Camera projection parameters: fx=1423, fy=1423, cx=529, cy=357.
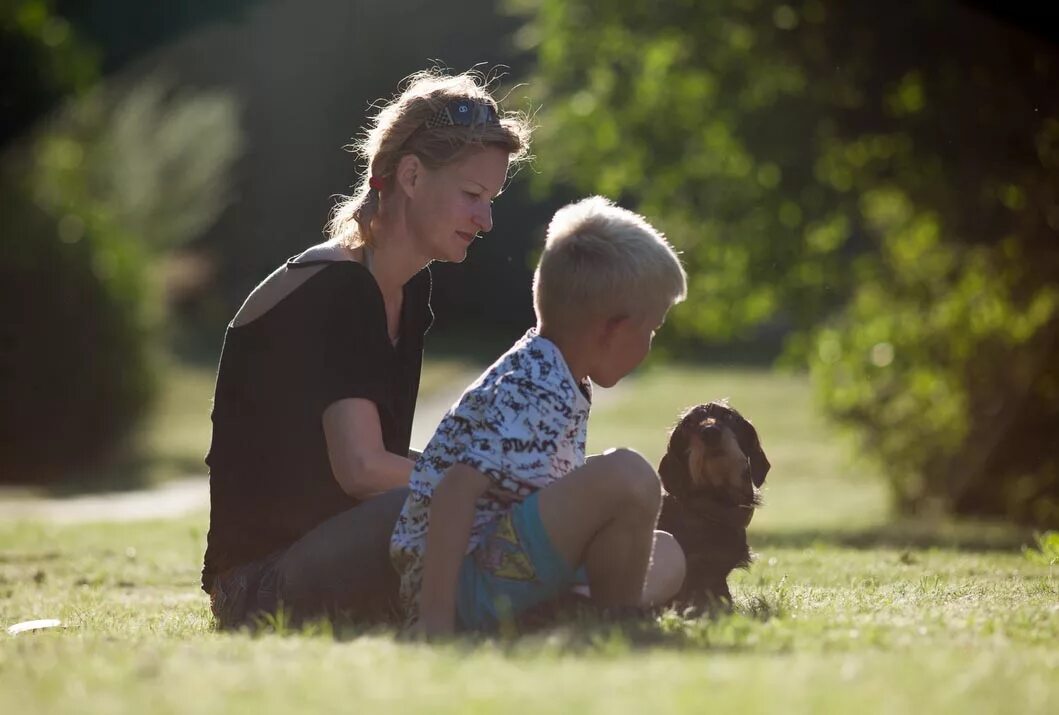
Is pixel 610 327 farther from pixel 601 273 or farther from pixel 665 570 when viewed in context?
pixel 665 570

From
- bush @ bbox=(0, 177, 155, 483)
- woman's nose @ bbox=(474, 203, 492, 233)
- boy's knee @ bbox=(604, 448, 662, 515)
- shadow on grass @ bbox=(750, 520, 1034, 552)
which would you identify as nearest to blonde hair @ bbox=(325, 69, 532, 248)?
woman's nose @ bbox=(474, 203, 492, 233)

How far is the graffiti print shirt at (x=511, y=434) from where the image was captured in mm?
4047

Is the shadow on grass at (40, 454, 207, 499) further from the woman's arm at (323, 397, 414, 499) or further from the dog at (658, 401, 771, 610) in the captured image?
the dog at (658, 401, 771, 610)

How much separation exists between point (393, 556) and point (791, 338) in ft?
30.9

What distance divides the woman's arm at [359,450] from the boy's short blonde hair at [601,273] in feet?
2.31

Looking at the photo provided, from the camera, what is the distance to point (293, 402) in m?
4.73

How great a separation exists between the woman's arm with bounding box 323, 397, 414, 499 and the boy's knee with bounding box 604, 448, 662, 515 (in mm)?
881

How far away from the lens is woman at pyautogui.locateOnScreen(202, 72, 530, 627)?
461cm

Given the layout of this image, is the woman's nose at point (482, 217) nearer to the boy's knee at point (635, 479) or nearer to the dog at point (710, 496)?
the dog at point (710, 496)

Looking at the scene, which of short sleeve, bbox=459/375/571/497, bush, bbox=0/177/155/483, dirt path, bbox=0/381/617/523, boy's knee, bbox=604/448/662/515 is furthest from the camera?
bush, bbox=0/177/155/483

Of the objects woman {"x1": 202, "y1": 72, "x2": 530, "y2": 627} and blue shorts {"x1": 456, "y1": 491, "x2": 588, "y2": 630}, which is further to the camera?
woman {"x1": 202, "y1": 72, "x2": 530, "y2": 627}

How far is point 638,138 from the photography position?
491 inches

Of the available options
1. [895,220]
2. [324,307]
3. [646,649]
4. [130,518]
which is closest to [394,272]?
[324,307]

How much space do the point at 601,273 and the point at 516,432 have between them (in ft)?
1.73
